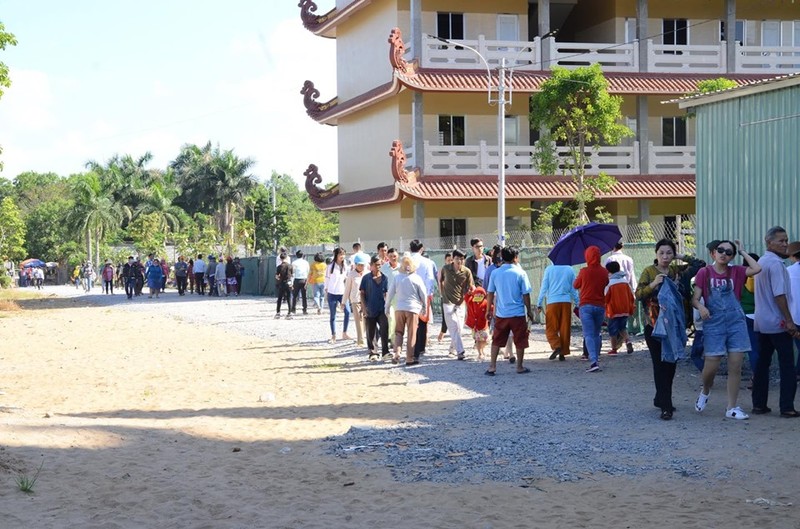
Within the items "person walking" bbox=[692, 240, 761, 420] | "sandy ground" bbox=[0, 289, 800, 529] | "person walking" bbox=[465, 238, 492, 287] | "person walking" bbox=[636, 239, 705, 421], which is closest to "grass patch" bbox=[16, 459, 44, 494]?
"sandy ground" bbox=[0, 289, 800, 529]

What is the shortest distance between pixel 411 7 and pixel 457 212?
6969 millimetres

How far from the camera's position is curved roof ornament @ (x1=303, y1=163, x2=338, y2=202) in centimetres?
4272

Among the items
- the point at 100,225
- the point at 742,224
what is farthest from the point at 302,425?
the point at 100,225

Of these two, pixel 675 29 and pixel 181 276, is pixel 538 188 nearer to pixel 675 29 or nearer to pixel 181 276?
pixel 675 29

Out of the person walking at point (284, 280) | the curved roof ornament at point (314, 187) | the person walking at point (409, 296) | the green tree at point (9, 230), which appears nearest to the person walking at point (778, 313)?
the person walking at point (409, 296)

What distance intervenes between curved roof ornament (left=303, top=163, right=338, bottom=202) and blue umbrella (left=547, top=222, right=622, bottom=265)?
2616 centimetres

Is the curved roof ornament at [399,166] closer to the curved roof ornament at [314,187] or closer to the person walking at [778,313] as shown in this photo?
the curved roof ornament at [314,187]

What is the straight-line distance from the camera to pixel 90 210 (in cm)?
8100

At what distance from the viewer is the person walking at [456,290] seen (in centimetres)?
1731

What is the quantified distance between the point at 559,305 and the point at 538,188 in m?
19.4

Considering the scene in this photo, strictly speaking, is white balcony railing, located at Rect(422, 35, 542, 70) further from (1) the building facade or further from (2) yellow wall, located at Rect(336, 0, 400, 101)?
(2) yellow wall, located at Rect(336, 0, 400, 101)

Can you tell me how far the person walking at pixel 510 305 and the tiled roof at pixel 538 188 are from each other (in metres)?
18.9

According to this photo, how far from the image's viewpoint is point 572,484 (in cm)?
862

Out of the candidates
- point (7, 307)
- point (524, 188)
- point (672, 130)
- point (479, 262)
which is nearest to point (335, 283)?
point (479, 262)
